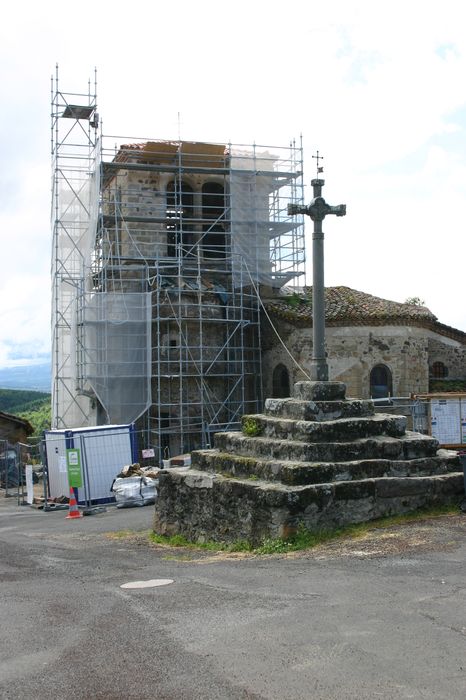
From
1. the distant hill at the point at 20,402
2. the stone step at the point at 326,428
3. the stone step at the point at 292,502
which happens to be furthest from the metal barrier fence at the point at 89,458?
the distant hill at the point at 20,402

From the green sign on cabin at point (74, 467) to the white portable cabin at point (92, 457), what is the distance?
74cm

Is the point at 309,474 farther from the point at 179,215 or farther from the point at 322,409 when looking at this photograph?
the point at 179,215

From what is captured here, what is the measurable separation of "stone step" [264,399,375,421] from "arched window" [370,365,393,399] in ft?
45.5

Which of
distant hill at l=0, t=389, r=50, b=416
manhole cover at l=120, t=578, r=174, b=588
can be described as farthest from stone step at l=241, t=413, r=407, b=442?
distant hill at l=0, t=389, r=50, b=416

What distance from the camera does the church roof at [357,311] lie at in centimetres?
2309

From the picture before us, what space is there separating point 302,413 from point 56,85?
21456mm

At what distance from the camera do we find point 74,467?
1633 centimetres

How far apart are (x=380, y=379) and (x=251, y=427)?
46.4ft

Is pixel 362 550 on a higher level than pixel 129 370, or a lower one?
lower

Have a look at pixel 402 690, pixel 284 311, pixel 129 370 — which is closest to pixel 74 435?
pixel 129 370

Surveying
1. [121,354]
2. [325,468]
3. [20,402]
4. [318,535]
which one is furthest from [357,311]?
[20,402]

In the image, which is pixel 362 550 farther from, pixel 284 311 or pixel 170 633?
pixel 284 311

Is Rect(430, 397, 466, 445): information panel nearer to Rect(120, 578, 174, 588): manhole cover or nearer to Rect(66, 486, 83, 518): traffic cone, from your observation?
Rect(66, 486, 83, 518): traffic cone

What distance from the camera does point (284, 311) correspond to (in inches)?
933
